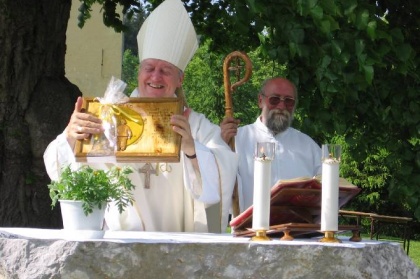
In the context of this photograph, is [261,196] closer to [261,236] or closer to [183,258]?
[261,236]

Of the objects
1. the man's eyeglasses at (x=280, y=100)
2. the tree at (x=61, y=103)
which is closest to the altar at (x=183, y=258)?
the man's eyeglasses at (x=280, y=100)

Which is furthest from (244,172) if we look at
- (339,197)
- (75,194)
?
(75,194)

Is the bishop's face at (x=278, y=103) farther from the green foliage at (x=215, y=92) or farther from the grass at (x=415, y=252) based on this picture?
the green foliage at (x=215, y=92)

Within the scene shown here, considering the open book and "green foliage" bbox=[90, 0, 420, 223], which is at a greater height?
"green foliage" bbox=[90, 0, 420, 223]

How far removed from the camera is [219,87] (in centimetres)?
2947

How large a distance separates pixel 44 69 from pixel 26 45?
221 mm

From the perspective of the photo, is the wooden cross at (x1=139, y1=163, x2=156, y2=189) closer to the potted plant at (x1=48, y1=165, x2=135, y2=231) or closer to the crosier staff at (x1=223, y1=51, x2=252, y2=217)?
the potted plant at (x1=48, y1=165, x2=135, y2=231)

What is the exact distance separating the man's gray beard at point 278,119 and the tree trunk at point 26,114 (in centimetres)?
159

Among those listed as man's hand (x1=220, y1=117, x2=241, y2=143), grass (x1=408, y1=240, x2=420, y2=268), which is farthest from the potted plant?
grass (x1=408, y1=240, x2=420, y2=268)

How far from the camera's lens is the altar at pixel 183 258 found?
3.55 metres

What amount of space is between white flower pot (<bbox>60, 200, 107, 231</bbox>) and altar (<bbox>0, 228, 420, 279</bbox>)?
0.13 ft

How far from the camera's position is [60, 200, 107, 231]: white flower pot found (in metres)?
3.75

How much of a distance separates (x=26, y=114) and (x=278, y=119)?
1.90 m

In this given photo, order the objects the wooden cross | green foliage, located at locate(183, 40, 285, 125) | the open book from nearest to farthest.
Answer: the open book, the wooden cross, green foliage, located at locate(183, 40, 285, 125)
